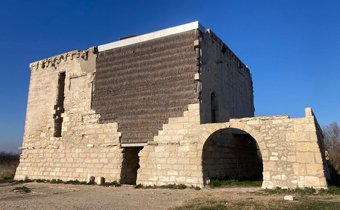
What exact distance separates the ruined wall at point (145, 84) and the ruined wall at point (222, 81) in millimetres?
707

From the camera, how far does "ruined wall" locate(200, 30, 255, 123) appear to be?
11.1 metres

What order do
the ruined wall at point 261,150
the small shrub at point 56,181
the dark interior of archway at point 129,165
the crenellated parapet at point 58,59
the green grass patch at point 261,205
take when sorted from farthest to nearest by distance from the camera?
the crenellated parapet at point 58,59 → the small shrub at point 56,181 → the dark interior of archway at point 129,165 → the ruined wall at point 261,150 → the green grass patch at point 261,205

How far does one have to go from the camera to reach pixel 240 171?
43.7 feet

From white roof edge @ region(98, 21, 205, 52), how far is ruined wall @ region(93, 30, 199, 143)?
16cm

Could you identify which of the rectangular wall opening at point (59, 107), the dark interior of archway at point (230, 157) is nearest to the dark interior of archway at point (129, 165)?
the dark interior of archway at point (230, 157)

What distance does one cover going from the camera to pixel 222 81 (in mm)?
12836

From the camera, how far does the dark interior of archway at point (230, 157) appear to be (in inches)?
413

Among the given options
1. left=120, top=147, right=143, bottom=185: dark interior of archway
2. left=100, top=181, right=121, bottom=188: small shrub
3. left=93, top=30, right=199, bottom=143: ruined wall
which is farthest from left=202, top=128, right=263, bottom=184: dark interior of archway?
left=100, top=181, right=121, bottom=188: small shrub

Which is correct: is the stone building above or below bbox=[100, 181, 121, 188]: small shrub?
above

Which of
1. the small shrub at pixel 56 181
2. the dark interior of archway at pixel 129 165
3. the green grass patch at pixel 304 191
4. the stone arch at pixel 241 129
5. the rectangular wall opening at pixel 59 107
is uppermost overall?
the rectangular wall opening at pixel 59 107

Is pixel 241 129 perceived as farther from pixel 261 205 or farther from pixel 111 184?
pixel 111 184

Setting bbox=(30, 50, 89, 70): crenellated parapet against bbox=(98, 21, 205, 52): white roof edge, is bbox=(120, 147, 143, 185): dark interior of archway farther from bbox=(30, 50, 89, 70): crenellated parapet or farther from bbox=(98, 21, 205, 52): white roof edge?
bbox=(30, 50, 89, 70): crenellated parapet

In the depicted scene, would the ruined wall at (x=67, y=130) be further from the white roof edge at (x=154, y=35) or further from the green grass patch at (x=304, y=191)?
the green grass patch at (x=304, y=191)

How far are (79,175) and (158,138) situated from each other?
418 centimetres
